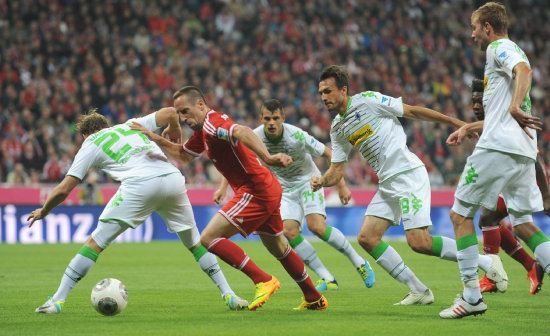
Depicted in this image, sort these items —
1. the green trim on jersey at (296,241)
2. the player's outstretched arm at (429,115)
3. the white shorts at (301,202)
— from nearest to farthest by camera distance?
the player's outstretched arm at (429,115)
the green trim on jersey at (296,241)
the white shorts at (301,202)

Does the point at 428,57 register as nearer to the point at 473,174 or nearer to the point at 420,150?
the point at 420,150

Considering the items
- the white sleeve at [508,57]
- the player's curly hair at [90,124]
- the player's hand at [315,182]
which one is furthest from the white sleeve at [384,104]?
the player's curly hair at [90,124]

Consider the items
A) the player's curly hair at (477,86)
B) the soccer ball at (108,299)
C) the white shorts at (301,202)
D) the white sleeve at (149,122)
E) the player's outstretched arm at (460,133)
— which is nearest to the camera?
the player's outstretched arm at (460,133)

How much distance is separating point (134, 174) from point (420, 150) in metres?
17.5

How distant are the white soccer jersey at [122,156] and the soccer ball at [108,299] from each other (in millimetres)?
1108

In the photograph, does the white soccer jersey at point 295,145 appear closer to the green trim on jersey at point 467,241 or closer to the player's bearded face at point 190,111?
the player's bearded face at point 190,111

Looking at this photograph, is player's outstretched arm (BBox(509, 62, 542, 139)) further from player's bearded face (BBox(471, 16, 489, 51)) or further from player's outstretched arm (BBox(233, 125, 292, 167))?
player's outstretched arm (BBox(233, 125, 292, 167))

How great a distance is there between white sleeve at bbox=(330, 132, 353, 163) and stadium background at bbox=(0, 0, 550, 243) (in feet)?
39.3

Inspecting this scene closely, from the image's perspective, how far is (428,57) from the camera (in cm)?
2866

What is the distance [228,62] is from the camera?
25.4m

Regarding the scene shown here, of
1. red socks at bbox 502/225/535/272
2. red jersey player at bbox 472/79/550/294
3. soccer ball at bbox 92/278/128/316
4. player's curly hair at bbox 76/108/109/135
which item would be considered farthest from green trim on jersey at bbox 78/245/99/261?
red socks at bbox 502/225/535/272

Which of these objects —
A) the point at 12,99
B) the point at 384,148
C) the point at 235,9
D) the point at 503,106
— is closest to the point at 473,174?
the point at 503,106

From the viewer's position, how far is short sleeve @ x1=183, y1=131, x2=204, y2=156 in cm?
771

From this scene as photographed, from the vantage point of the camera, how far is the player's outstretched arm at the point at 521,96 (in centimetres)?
575
